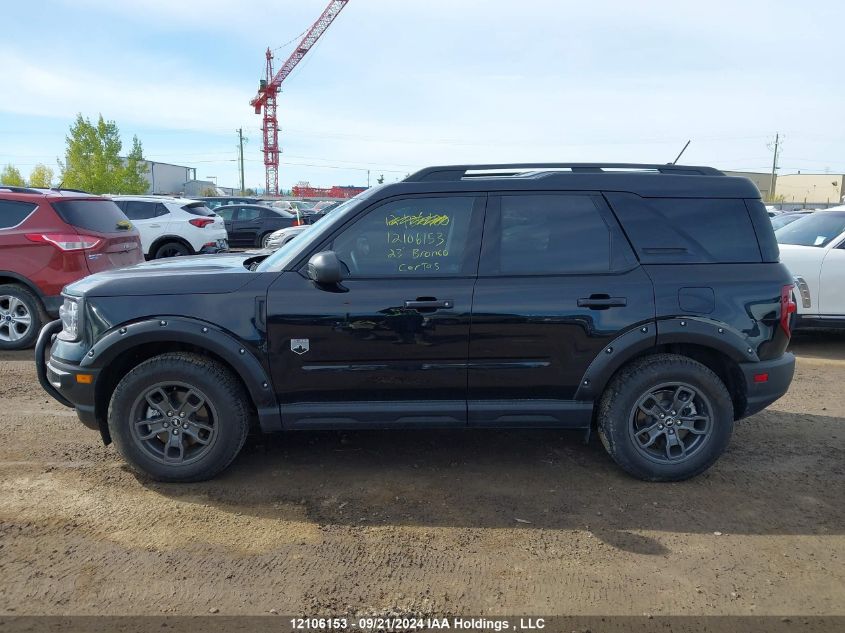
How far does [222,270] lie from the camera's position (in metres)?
4.00

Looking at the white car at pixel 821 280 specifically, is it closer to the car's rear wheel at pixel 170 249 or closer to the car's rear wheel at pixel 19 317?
the car's rear wheel at pixel 19 317

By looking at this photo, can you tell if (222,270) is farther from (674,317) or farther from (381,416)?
(674,317)

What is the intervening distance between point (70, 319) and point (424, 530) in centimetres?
245

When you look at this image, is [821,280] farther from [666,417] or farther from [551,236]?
[551,236]

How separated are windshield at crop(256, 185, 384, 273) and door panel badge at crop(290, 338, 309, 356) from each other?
0.45 m

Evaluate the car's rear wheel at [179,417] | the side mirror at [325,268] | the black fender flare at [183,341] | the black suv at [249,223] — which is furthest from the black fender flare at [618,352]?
the black suv at [249,223]

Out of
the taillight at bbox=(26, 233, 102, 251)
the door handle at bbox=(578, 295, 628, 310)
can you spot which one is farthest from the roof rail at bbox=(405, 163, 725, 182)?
the taillight at bbox=(26, 233, 102, 251)

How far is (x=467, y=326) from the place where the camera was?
3744 mm

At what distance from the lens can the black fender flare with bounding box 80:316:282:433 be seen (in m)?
3.68

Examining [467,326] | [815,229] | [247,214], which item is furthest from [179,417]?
[247,214]

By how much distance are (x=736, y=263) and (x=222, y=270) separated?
10.4 feet

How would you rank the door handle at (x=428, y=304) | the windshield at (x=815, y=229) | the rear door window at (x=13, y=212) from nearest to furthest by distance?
1. the door handle at (x=428, y=304)
2. the rear door window at (x=13, y=212)
3. the windshield at (x=815, y=229)

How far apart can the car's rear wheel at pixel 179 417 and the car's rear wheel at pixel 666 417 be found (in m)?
2.26

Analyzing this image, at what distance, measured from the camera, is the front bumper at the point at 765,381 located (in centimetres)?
389
